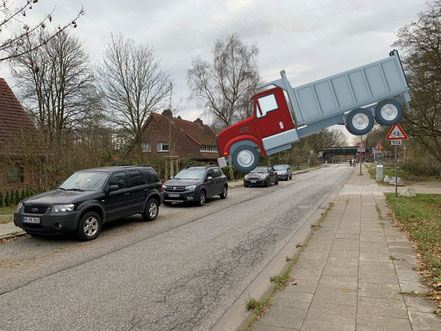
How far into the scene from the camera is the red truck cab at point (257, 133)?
4.91 meters

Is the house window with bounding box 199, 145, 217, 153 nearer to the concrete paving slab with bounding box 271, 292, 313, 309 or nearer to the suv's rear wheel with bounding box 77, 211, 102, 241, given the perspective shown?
the suv's rear wheel with bounding box 77, 211, 102, 241

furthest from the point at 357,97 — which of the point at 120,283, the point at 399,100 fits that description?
the point at 120,283

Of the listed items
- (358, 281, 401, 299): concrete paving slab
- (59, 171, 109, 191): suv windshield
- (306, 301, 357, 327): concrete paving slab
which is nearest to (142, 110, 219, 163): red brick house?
(59, 171, 109, 191): suv windshield

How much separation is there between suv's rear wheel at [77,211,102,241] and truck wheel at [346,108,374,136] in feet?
19.0

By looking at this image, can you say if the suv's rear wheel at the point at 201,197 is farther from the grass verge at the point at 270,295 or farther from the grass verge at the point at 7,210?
the grass verge at the point at 270,295

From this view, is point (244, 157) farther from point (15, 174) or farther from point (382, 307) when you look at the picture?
point (15, 174)

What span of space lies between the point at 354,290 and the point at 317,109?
8.65 feet

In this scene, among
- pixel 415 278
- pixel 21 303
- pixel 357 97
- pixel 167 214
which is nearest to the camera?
pixel 21 303

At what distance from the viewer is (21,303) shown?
399cm

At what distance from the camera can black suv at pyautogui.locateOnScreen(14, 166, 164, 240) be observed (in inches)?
269

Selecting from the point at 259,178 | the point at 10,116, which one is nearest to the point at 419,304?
the point at 259,178

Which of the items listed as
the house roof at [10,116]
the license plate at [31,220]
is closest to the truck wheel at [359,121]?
the license plate at [31,220]

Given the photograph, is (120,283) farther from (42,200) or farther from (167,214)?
(167,214)

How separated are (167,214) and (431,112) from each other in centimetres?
1834
